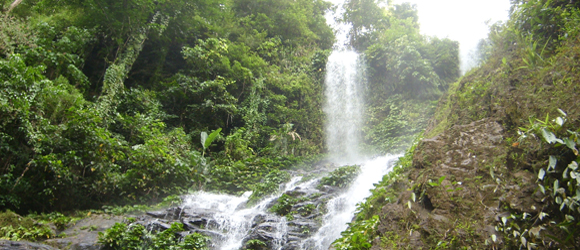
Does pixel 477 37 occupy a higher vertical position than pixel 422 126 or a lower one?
higher

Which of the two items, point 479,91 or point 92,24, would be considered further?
point 92,24

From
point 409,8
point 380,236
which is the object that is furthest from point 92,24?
point 409,8

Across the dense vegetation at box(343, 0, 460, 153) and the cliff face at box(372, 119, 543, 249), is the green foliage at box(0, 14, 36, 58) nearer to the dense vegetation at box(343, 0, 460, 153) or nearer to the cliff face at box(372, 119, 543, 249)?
the cliff face at box(372, 119, 543, 249)

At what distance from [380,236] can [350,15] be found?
766 inches

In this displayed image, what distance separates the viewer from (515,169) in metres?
3.31

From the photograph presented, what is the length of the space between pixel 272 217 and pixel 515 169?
4507 millimetres

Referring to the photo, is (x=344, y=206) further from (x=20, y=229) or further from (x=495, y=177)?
(x=20, y=229)

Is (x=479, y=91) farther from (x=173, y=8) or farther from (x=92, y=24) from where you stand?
(x=92, y=24)

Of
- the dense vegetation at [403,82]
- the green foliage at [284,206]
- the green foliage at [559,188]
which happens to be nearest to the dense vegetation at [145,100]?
the green foliage at [284,206]

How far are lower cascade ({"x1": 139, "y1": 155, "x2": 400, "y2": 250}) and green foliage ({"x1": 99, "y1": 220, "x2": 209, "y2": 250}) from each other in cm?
57

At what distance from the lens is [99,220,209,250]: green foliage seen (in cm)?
524

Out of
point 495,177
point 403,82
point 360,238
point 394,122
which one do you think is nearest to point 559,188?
point 495,177

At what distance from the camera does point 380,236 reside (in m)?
4.00

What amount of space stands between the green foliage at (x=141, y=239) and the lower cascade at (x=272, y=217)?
0.57 m
